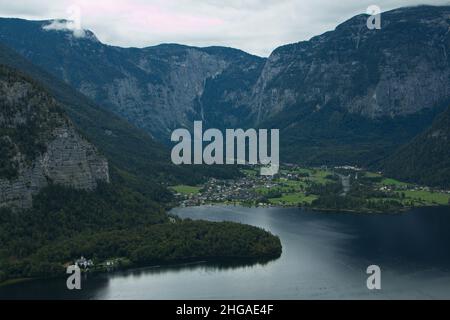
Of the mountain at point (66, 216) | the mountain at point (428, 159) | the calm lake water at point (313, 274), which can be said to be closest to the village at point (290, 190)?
the mountain at point (428, 159)

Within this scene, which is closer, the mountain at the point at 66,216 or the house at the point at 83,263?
the house at the point at 83,263

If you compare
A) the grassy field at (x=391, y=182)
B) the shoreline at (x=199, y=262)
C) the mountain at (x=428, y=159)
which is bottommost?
the shoreline at (x=199, y=262)

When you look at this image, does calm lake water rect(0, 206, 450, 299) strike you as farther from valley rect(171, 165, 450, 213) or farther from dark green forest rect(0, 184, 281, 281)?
valley rect(171, 165, 450, 213)

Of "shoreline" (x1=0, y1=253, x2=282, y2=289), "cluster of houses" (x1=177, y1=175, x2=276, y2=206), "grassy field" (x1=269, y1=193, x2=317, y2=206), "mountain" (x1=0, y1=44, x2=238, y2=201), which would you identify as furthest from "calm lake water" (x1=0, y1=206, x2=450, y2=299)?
"mountain" (x1=0, y1=44, x2=238, y2=201)

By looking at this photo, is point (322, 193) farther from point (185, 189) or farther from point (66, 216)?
point (66, 216)

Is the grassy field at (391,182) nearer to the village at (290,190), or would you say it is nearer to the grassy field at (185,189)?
the village at (290,190)

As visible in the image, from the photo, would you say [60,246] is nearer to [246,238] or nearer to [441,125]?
[246,238]

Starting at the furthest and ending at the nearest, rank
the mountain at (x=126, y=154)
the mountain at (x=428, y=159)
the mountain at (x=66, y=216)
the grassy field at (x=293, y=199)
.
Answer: the mountain at (x=428, y=159) < the mountain at (x=126, y=154) < the grassy field at (x=293, y=199) < the mountain at (x=66, y=216)
